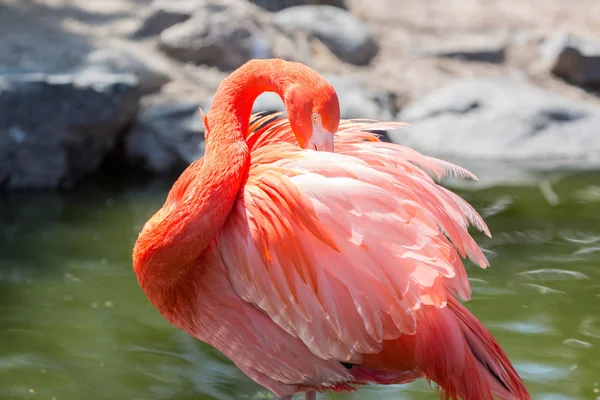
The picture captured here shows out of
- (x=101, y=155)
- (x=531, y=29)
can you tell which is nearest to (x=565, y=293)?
(x=101, y=155)

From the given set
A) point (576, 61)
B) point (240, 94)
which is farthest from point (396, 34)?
point (240, 94)

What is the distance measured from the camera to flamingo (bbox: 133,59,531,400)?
2.15 meters

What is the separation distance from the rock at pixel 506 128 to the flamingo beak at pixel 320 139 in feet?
13.5

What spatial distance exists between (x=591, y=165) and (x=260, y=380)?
4.50m

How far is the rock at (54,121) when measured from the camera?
17.4ft

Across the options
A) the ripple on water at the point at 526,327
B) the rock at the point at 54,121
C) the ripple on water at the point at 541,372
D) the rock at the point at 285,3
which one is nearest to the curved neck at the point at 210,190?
the ripple on water at the point at 541,372

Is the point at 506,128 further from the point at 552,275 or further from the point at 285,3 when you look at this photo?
the point at 285,3

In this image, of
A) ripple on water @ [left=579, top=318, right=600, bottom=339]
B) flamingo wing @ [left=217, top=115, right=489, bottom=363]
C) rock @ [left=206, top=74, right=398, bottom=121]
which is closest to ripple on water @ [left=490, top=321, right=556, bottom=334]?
ripple on water @ [left=579, top=318, right=600, bottom=339]

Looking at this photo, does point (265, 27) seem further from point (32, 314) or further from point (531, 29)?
point (32, 314)

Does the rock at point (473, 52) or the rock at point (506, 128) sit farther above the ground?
the rock at point (473, 52)

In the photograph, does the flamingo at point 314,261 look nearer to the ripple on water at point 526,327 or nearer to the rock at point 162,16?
the ripple on water at point 526,327

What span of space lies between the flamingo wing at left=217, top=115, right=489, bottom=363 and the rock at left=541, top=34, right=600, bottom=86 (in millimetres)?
6275

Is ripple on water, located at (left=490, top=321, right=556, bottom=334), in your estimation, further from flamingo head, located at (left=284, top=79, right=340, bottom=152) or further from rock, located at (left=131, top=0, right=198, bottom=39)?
rock, located at (left=131, top=0, right=198, bottom=39)

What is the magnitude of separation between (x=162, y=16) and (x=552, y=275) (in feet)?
15.6
